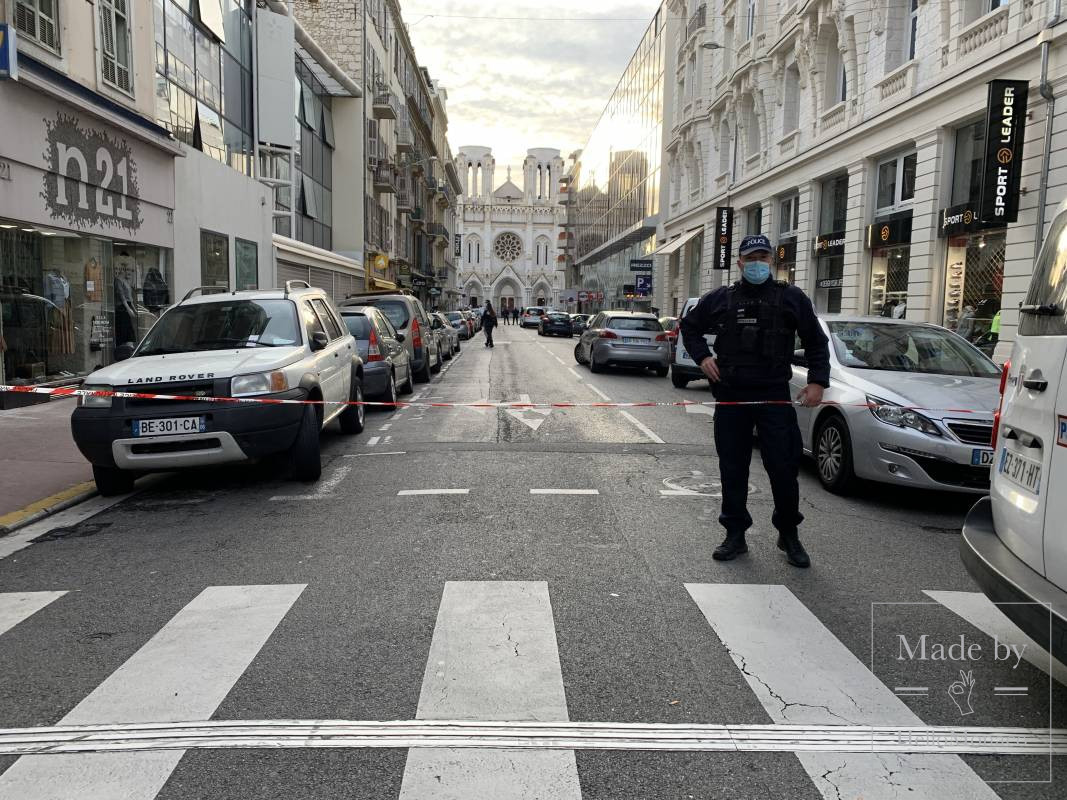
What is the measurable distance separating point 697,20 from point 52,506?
41610 mm

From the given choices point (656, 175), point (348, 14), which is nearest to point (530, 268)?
point (656, 175)

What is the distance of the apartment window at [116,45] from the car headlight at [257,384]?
10.2 m

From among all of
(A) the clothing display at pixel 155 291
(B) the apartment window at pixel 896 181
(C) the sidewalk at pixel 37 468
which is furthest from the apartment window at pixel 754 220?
(C) the sidewalk at pixel 37 468

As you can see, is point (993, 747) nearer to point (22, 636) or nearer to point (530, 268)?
point (22, 636)

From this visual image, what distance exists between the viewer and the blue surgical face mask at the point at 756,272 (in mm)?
5227

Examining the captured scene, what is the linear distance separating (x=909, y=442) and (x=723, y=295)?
2.37 m

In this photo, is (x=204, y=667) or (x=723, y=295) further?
(x=723, y=295)

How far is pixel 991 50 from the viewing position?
55.7 feet

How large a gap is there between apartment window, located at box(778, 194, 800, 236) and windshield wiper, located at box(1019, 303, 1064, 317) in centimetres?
2622

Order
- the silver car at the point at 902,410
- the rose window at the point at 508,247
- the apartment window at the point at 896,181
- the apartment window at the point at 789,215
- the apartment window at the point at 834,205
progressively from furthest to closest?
1. the rose window at the point at 508,247
2. the apartment window at the point at 789,215
3. the apartment window at the point at 834,205
4. the apartment window at the point at 896,181
5. the silver car at the point at 902,410

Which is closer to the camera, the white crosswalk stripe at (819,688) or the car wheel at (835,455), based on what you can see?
the white crosswalk stripe at (819,688)

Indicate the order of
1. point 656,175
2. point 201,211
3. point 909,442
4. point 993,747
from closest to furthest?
1. point 993,747
2. point 909,442
3. point 201,211
4. point 656,175

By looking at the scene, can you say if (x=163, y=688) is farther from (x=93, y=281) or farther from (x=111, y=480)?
(x=93, y=281)

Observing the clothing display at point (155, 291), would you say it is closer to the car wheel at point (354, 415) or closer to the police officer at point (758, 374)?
the car wheel at point (354, 415)
